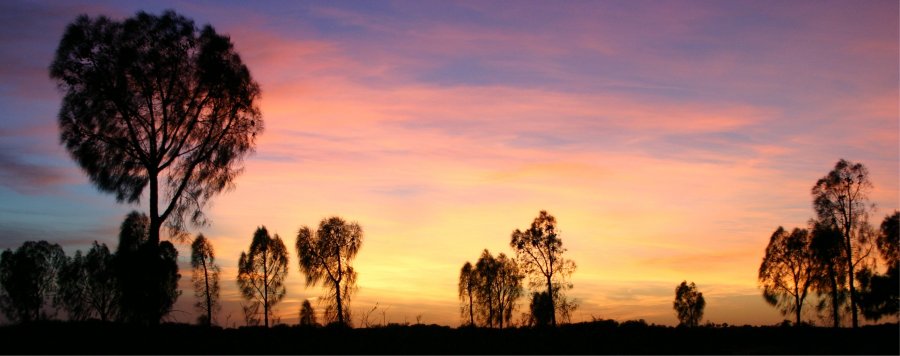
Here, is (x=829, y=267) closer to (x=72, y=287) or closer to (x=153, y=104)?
(x=153, y=104)

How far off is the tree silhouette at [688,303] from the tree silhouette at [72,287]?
77853mm

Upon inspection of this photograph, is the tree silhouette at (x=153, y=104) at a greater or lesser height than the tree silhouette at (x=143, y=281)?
greater

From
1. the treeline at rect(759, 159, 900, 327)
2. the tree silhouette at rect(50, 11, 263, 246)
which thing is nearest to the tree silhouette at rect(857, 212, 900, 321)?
the treeline at rect(759, 159, 900, 327)

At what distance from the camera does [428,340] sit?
23.6 meters

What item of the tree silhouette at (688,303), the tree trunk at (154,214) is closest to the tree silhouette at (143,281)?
the tree trunk at (154,214)

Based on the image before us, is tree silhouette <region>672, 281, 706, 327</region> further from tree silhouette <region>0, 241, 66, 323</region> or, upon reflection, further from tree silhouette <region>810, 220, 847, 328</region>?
tree silhouette <region>0, 241, 66, 323</region>

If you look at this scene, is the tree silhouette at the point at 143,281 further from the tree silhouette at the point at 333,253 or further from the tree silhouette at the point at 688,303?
the tree silhouette at the point at 688,303

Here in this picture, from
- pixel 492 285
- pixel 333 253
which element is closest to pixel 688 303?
pixel 492 285

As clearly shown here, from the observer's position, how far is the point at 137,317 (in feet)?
109

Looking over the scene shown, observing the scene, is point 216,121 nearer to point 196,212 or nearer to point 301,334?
point 196,212

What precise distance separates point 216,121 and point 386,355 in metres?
17.9

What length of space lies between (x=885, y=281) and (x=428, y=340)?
160 ft

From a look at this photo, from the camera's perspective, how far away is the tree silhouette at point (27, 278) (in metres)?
67.1

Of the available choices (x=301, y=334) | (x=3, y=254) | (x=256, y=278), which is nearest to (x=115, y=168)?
(x=301, y=334)
